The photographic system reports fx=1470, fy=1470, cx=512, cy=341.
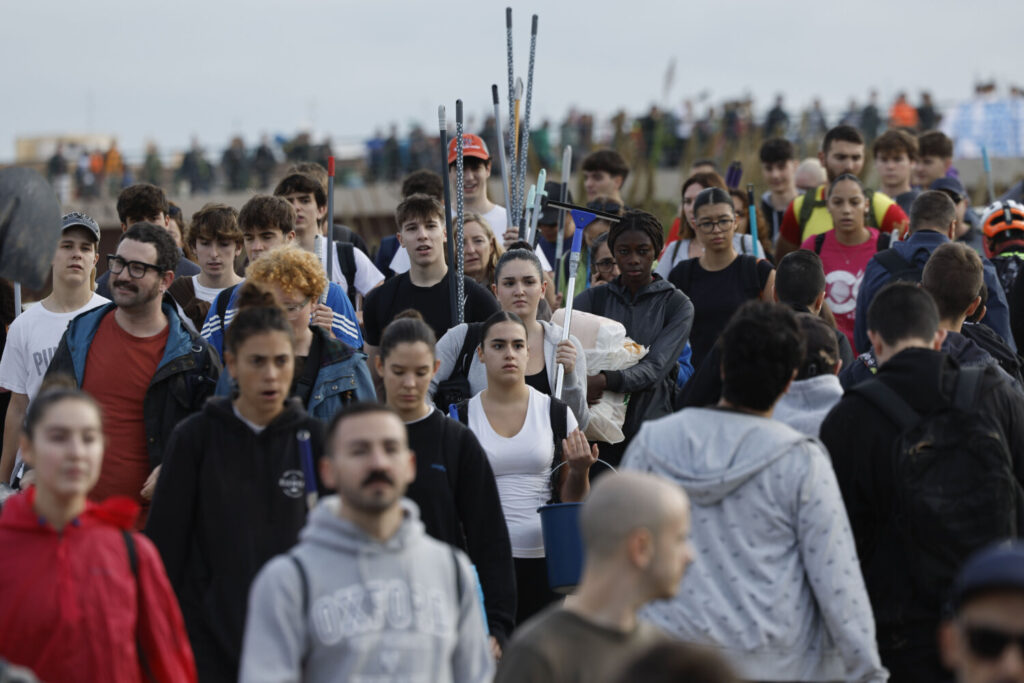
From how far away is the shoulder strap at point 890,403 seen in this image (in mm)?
4977

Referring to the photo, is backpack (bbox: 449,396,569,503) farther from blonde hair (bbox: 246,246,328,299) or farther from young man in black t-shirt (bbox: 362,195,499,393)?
young man in black t-shirt (bbox: 362,195,499,393)

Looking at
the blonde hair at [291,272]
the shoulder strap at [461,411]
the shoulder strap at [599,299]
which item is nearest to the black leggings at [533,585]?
the shoulder strap at [461,411]

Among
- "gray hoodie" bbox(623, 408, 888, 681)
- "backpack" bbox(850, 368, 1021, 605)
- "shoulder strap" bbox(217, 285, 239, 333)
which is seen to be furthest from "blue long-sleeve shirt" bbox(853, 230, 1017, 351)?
"shoulder strap" bbox(217, 285, 239, 333)

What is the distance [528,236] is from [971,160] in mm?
21027

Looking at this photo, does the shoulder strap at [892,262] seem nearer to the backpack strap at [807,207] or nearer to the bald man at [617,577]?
the backpack strap at [807,207]

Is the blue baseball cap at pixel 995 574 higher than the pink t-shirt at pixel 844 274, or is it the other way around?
the pink t-shirt at pixel 844 274

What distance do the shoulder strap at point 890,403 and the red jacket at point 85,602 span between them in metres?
2.42

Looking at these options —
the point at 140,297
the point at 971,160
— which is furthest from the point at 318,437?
the point at 971,160

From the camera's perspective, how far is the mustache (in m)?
4.14

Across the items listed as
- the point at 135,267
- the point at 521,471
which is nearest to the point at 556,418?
the point at 521,471

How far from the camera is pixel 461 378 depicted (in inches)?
287

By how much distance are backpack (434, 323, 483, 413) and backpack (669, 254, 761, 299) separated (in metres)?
1.85

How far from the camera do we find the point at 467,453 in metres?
5.82

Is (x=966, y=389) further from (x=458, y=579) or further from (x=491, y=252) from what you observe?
(x=491, y=252)
